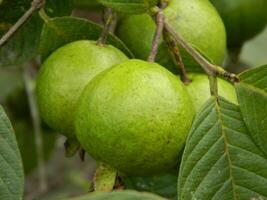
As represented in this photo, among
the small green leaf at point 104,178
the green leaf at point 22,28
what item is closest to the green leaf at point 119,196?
the small green leaf at point 104,178

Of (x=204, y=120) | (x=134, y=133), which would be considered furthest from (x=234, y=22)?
(x=134, y=133)

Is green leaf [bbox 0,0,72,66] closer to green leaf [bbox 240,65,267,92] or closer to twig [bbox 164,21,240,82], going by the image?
twig [bbox 164,21,240,82]

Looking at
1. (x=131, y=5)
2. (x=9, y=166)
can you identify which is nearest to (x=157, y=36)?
(x=131, y=5)

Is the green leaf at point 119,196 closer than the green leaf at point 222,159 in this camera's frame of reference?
Yes

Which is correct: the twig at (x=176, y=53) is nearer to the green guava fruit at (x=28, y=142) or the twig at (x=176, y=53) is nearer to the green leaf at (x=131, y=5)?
the green leaf at (x=131, y=5)

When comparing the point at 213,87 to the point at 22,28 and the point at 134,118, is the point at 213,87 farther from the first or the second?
the point at 22,28

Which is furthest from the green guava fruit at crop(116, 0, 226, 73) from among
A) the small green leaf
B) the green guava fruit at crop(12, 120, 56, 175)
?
the green guava fruit at crop(12, 120, 56, 175)
